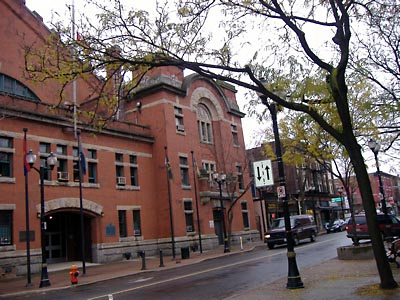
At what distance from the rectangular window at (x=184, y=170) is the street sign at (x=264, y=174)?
2426cm

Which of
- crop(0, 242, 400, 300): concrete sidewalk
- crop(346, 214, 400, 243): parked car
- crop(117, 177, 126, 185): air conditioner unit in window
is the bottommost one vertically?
crop(0, 242, 400, 300): concrete sidewalk

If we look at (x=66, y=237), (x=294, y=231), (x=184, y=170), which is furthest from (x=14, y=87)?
(x=294, y=231)

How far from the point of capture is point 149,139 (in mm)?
35938

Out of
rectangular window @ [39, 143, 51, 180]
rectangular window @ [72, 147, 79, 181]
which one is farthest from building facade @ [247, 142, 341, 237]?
rectangular window @ [39, 143, 51, 180]

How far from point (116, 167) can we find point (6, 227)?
994 centimetres

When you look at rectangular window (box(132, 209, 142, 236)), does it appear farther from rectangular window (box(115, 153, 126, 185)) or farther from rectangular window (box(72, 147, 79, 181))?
rectangular window (box(72, 147, 79, 181))

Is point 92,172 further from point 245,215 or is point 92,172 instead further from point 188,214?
point 245,215

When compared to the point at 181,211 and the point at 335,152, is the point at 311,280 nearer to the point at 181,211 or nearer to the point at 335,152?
the point at 335,152

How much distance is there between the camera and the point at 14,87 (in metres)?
31.0

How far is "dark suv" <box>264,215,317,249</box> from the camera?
30.9 metres

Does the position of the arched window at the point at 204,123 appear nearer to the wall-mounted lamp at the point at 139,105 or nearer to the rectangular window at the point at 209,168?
the rectangular window at the point at 209,168

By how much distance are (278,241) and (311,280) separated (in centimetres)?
1888

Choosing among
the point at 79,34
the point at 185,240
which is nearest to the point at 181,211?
the point at 185,240

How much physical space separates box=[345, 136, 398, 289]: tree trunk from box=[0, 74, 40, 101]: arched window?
25.6 meters
